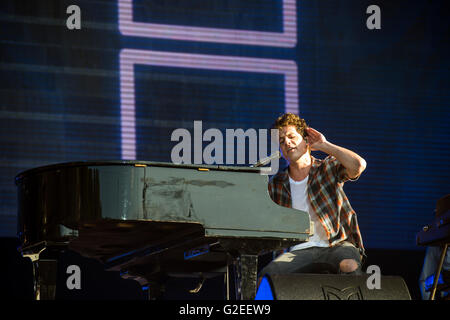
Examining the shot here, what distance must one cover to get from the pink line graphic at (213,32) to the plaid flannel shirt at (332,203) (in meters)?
1.68

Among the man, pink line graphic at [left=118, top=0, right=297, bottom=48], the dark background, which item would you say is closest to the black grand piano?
the man

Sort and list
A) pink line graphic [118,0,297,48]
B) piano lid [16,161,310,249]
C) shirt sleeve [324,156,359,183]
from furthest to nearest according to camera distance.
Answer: pink line graphic [118,0,297,48]
shirt sleeve [324,156,359,183]
piano lid [16,161,310,249]

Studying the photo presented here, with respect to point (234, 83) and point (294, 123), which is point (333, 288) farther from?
point (234, 83)

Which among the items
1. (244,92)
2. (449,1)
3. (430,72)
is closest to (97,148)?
(244,92)

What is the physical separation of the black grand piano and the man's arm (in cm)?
75

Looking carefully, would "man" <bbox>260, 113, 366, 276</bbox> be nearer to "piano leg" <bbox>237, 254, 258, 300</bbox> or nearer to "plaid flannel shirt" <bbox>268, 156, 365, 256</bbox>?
"plaid flannel shirt" <bbox>268, 156, 365, 256</bbox>

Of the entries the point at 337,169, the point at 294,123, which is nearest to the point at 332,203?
the point at 337,169

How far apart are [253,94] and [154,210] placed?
2.49 meters

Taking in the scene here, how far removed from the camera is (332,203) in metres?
3.48

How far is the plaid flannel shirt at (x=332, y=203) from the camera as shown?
3451 mm

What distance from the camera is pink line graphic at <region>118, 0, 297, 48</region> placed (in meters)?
4.89

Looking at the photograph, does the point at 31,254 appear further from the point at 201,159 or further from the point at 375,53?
the point at 375,53

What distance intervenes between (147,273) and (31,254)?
856 mm

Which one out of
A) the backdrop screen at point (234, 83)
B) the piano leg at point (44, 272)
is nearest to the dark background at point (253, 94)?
the backdrop screen at point (234, 83)
